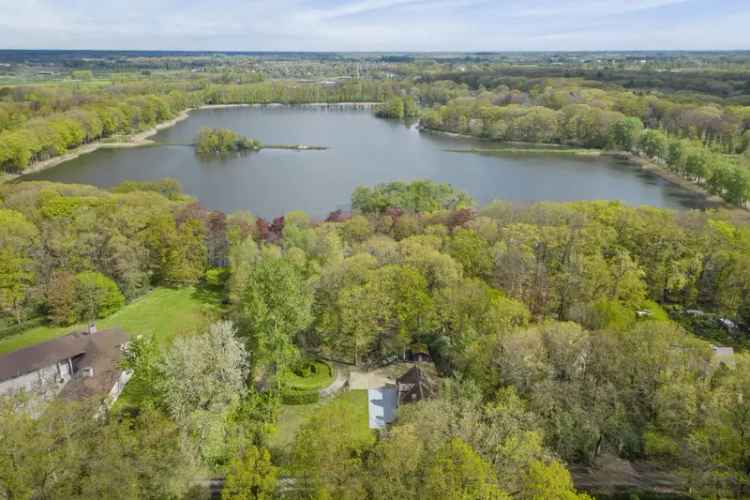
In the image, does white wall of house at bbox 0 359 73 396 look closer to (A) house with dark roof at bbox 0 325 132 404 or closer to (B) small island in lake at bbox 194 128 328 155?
(A) house with dark roof at bbox 0 325 132 404

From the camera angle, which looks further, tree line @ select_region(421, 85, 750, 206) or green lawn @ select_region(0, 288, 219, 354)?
tree line @ select_region(421, 85, 750, 206)

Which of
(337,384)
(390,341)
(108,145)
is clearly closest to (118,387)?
(337,384)

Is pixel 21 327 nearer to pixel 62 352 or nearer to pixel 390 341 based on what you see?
pixel 62 352

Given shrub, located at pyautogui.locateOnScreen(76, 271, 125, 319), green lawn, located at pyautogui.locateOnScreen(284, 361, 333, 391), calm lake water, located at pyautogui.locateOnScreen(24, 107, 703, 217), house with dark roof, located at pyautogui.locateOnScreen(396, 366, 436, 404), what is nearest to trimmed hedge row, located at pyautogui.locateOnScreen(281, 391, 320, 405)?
green lawn, located at pyautogui.locateOnScreen(284, 361, 333, 391)

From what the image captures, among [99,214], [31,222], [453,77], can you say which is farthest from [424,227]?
[453,77]

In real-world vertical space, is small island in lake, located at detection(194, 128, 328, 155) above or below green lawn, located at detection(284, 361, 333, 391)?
above

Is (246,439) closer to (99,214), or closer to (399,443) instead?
(399,443)
